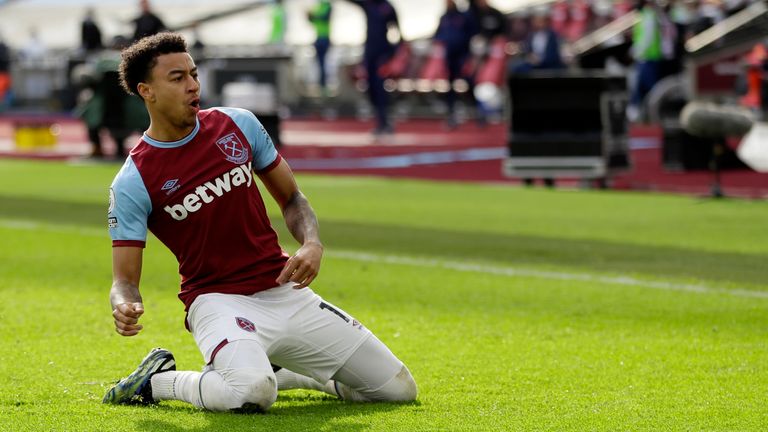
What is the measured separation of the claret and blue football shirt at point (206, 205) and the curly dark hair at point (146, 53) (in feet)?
0.85

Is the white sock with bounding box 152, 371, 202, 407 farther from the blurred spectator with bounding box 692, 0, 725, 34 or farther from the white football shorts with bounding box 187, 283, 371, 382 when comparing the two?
the blurred spectator with bounding box 692, 0, 725, 34

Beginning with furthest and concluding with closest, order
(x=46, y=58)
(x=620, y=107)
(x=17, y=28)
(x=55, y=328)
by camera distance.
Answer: (x=17, y=28), (x=46, y=58), (x=620, y=107), (x=55, y=328)

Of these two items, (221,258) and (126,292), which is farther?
(221,258)

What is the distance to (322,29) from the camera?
3591 cm

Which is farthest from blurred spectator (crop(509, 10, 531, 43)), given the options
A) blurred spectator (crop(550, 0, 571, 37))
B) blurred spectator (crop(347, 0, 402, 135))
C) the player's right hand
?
the player's right hand

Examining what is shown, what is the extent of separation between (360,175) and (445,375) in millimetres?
14206

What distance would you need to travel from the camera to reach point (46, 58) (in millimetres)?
44438

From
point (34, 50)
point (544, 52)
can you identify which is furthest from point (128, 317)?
point (34, 50)

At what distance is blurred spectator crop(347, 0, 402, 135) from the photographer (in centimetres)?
2620

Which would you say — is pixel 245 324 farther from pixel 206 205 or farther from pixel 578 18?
pixel 578 18

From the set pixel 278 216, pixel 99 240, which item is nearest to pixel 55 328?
pixel 99 240

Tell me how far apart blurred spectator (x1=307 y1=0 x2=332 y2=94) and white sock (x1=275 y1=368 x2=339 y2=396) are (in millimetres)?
28398

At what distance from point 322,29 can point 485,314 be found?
27389 mm

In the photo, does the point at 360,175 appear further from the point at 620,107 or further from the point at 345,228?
the point at 345,228
